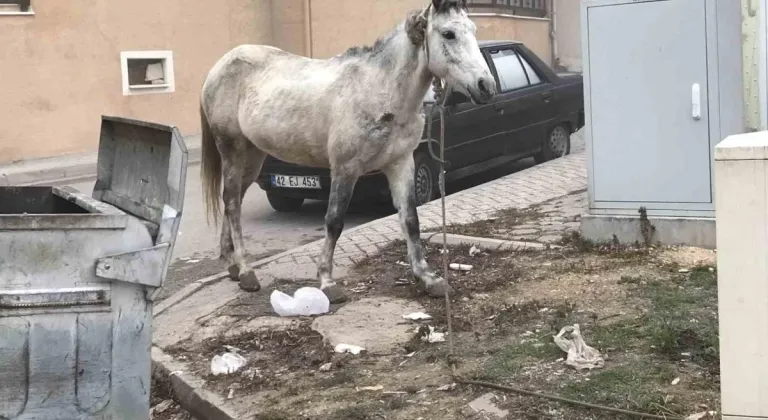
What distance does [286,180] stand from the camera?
31.8 ft

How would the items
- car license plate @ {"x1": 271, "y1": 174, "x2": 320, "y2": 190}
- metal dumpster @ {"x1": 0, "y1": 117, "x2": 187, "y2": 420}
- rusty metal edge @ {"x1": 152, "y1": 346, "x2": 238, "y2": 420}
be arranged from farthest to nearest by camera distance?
car license plate @ {"x1": 271, "y1": 174, "x2": 320, "y2": 190}, rusty metal edge @ {"x1": 152, "y1": 346, "x2": 238, "y2": 420}, metal dumpster @ {"x1": 0, "y1": 117, "x2": 187, "y2": 420}

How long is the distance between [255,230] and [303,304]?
12.9 feet

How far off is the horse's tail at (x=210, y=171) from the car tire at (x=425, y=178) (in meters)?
2.80

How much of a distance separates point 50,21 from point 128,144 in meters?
11.9

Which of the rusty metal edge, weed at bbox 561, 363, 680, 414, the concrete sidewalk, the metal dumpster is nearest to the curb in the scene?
the concrete sidewalk

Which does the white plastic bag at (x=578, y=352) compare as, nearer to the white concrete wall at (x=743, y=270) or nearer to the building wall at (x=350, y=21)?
the white concrete wall at (x=743, y=270)

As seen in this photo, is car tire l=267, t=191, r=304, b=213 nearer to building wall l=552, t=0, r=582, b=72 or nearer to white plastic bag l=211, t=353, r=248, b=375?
white plastic bag l=211, t=353, r=248, b=375

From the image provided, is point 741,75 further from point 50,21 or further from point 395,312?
point 50,21

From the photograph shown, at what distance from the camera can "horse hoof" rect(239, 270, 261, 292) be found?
22.3ft

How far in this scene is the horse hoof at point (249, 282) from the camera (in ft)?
22.3

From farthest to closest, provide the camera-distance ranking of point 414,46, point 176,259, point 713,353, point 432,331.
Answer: point 176,259
point 414,46
point 432,331
point 713,353

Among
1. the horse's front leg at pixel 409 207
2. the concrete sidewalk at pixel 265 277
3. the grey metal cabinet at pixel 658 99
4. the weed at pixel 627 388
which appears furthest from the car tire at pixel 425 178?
the weed at pixel 627 388

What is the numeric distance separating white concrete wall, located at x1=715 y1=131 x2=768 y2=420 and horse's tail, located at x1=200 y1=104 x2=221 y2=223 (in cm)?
484

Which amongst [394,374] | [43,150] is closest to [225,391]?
[394,374]
